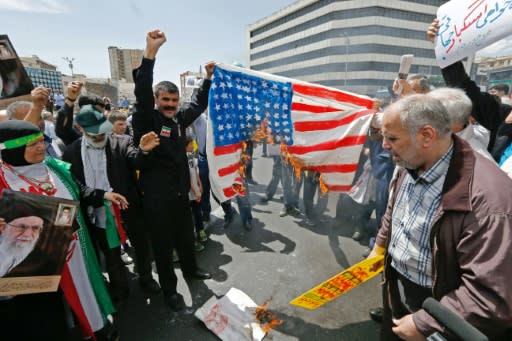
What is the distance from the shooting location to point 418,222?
4.71ft

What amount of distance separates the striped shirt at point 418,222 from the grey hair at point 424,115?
16 cm

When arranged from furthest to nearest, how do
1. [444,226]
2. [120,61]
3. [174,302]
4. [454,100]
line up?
1. [120,61]
2. [174,302]
3. [454,100]
4. [444,226]

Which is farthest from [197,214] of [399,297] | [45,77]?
[45,77]

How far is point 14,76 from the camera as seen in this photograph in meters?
3.00

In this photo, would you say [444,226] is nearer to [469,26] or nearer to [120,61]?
[469,26]

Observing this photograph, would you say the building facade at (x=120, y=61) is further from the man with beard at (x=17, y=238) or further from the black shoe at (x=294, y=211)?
the man with beard at (x=17, y=238)

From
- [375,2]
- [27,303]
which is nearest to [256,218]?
[27,303]

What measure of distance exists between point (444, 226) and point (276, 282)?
7.50ft

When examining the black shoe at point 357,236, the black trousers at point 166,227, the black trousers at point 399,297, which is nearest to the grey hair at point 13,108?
the black trousers at point 166,227

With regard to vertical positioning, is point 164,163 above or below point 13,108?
below

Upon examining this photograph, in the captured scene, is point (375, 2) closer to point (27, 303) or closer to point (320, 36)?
point (320, 36)

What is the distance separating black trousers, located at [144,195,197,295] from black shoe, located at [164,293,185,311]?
5 centimetres

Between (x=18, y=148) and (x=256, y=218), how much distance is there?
3848mm

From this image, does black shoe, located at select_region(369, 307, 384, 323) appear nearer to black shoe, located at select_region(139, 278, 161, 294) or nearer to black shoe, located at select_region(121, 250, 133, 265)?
black shoe, located at select_region(139, 278, 161, 294)
